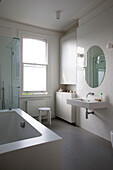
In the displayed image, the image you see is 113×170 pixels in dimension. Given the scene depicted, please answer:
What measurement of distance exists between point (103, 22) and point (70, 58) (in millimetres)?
1344

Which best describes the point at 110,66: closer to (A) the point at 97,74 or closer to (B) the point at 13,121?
(A) the point at 97,74

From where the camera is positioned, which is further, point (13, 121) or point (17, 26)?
point (17, 26)

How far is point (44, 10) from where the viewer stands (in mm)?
3129

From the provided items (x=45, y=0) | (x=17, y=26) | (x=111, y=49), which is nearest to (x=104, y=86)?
(x=111, y=49)

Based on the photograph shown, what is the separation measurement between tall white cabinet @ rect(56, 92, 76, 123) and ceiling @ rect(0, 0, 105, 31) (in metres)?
2.01

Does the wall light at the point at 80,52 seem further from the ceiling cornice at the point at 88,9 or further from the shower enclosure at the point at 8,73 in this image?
the shower enclosure at the point at 8,73

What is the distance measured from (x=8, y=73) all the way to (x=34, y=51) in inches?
62.5

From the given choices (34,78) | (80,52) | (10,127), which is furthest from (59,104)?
(10,127)

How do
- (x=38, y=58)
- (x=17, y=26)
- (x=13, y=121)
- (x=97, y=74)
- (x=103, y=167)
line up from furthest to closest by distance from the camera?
1. (x=38, y=58)
2. (x=17, y=26)
3. (x=97, y=74)
4. (x=13, y=121)
5. (x=103, y=167)

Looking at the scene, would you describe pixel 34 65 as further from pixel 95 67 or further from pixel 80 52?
pixel 95 67

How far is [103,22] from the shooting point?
2738 millimetres

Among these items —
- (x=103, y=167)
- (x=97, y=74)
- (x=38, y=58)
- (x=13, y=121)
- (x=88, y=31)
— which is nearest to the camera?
(x=103, y=167)

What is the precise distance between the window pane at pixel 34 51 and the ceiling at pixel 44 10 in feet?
1.72

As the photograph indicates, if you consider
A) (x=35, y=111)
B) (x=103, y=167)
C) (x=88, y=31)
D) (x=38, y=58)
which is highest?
(x=88, y=31)
